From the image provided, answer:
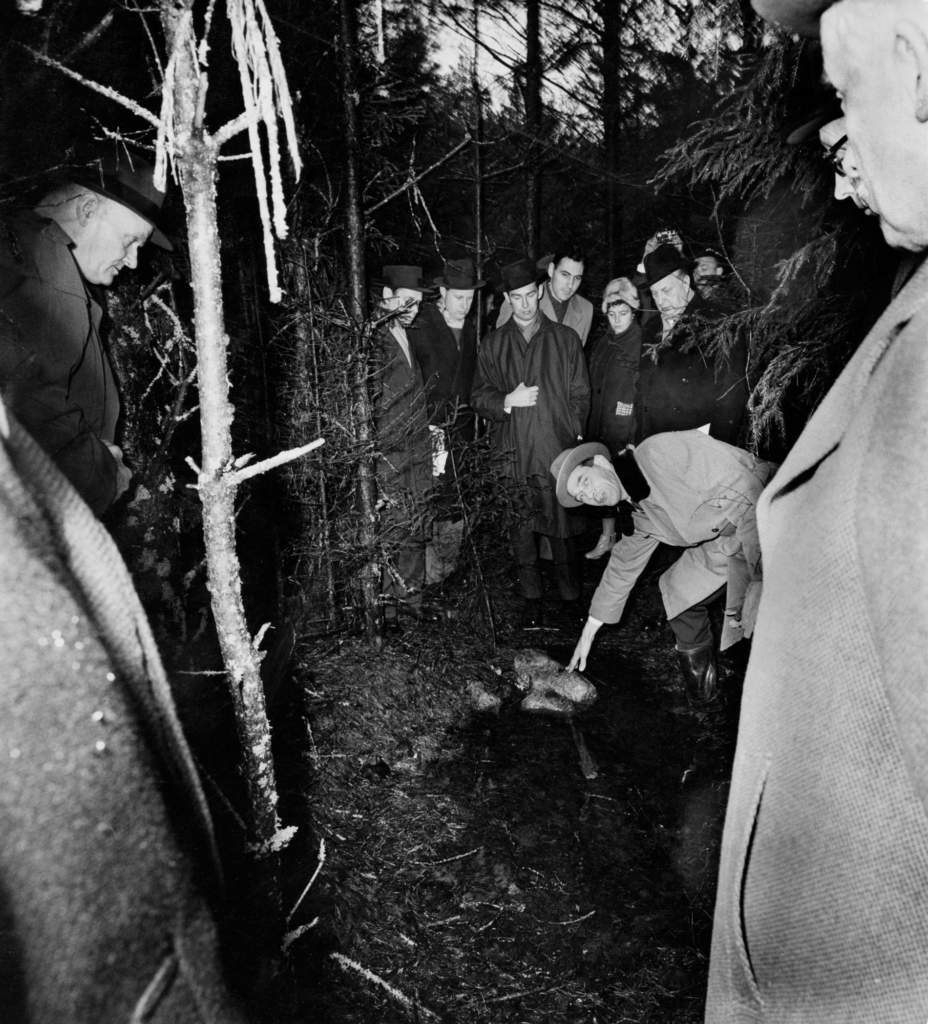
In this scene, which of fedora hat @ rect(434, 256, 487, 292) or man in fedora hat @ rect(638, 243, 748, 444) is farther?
fedora hat @ rect(434, 256, 487, 292)

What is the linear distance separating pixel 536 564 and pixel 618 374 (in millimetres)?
1956

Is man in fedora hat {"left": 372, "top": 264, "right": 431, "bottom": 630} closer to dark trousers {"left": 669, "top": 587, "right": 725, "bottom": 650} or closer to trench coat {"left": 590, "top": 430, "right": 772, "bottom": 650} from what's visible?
trench coat {"left": 590, "top": 430, "right": 772, "bottom": 650}

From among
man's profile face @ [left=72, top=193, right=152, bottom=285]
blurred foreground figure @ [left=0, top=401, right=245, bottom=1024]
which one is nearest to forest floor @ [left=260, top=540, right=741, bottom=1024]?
blurred foreground figure @ [left=0, top=401, right=245, bottom=1024]

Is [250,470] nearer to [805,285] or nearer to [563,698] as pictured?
[805,285]

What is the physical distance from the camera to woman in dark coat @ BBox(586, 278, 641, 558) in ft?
21.1

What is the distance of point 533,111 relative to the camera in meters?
12.0

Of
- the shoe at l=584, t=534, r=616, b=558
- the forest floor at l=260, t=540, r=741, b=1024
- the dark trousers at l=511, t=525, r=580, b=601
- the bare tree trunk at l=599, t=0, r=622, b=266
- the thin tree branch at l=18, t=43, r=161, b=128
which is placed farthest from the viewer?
the bare tree trunk at l=599, t=0, r=622, b=266

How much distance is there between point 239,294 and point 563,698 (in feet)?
14.6

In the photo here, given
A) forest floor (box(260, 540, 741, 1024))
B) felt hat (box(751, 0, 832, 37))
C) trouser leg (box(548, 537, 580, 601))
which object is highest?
felt hat (box(751, 0, 832, 37))

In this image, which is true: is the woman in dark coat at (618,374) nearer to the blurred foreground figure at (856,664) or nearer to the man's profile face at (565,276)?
→ the man's profile face at (565,276)

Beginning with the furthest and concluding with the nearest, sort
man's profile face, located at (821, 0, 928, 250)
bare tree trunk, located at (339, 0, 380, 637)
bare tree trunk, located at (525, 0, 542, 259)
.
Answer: bare tree trunk, located at (525, 0, 542, 259) < bare tree trunk, located at (339, 0, 380, 637) < man's profile face, located at (821, 0, 928, 250)

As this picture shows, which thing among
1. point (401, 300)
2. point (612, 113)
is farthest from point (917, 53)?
point (612, 113)

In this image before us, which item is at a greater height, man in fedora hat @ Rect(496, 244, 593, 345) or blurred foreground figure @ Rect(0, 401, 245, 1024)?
man in fedora hat @ Rect(496, 244, 593, 345)

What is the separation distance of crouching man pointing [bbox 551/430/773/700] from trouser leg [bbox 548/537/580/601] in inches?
62.7
